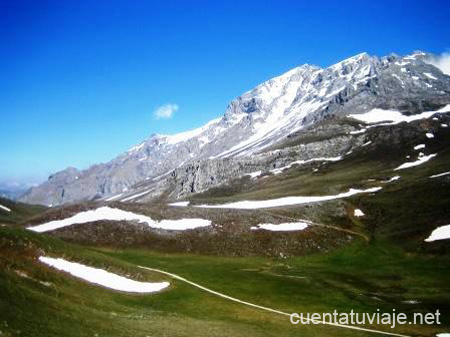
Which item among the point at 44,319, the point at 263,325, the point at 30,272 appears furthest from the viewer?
the point at 263,325

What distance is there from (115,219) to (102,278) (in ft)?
122

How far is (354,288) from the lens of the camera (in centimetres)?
5812

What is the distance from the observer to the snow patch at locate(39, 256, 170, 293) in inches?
1674

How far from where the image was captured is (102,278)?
4562cm

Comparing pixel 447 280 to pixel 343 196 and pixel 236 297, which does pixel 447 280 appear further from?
Answer: pixel 343 196

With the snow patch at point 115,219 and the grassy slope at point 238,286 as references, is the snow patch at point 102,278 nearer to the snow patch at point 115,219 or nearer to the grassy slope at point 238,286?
the grassy slope at point 238,286

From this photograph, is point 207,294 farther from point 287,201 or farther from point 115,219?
point 287,201

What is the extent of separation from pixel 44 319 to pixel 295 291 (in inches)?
1314

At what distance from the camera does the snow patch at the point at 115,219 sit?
264 ft

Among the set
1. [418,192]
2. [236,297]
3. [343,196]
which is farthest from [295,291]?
[343,196]

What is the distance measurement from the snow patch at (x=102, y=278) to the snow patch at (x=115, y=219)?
107 feet

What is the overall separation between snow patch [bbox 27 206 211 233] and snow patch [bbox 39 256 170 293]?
32605mm

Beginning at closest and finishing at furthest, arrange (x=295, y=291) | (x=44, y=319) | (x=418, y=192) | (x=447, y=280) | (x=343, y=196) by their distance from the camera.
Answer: (x=44, y=319) < (x=295, y=291) < (x=447, y=280) < (x=418, y=192) < (x=343, y=196)

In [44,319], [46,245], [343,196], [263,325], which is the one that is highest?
[343,196]
